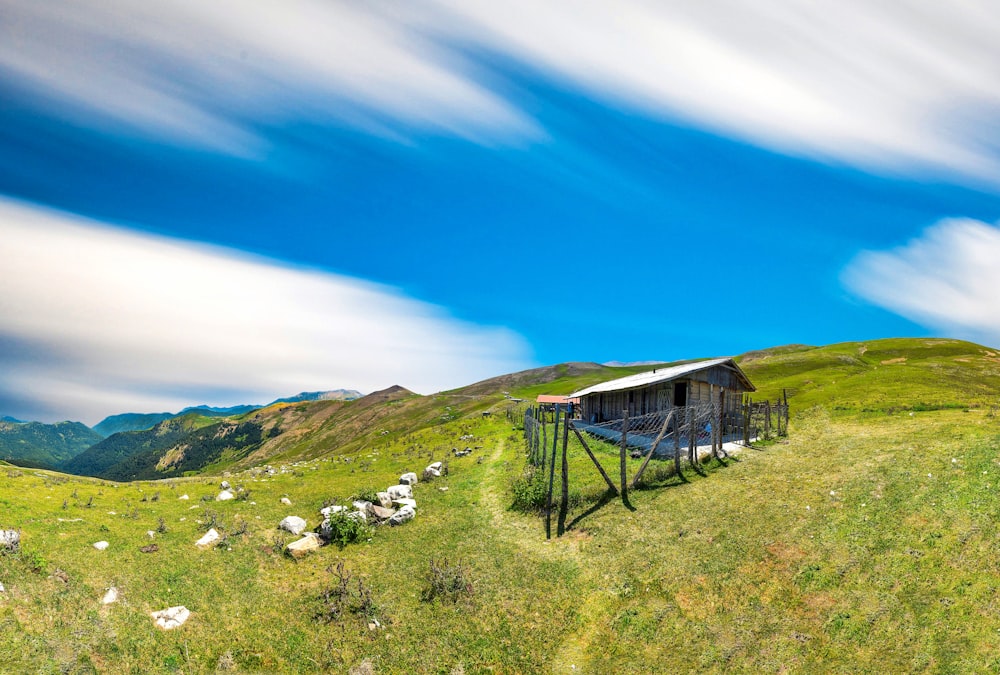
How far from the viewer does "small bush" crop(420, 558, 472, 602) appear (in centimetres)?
1673

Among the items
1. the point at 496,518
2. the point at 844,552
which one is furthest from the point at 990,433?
the point at 496,518

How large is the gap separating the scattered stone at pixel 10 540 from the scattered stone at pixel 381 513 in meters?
12.7

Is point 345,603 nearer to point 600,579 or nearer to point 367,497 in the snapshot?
point 600,579

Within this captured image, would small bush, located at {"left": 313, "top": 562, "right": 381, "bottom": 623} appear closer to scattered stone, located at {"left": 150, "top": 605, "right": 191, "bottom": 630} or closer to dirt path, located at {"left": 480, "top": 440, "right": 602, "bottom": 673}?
scattered stone, located at {"left": 150, "top": 605, "right": 191, "bottom": 630}

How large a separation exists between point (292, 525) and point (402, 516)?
4.94 meters

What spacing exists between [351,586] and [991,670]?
56.5ft

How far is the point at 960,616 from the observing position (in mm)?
11617

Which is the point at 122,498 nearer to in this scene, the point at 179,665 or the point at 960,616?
the point at 179,665

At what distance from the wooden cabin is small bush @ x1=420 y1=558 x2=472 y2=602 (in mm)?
25812

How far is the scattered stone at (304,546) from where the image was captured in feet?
65.0

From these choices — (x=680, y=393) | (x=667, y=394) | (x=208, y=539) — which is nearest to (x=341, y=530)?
(x=208, y=539)

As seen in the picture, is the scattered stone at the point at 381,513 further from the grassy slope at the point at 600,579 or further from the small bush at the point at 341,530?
the small bush at the point at 341,530

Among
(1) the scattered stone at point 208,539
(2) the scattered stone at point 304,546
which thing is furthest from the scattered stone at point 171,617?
(2) the scattered stone at point 304,546

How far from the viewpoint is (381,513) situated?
78.6 feet
